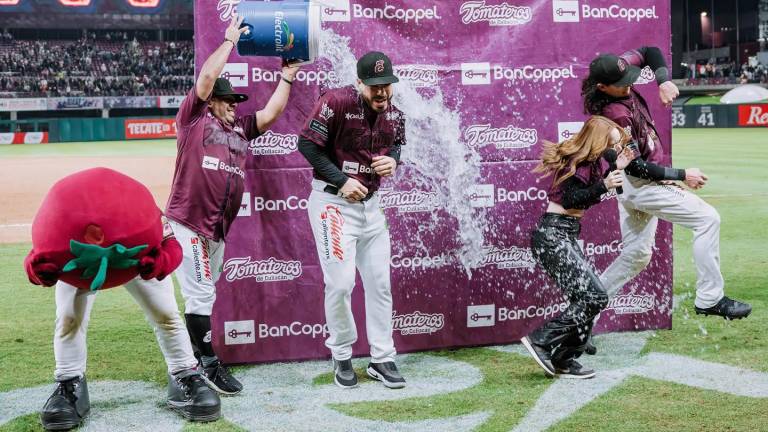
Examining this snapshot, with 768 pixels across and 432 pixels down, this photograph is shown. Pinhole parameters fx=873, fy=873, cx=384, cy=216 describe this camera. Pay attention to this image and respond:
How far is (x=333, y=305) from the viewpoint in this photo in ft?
18.7

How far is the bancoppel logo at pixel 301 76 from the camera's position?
6211mm

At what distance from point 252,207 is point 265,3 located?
58.2 inches

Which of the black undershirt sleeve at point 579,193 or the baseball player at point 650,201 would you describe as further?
the baseball player at point 650,201

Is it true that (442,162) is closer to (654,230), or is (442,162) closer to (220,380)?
(654,230)

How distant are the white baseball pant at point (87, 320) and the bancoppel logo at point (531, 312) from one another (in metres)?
2.69

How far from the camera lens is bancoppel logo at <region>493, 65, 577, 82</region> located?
671cm

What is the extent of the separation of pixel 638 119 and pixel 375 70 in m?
2.04

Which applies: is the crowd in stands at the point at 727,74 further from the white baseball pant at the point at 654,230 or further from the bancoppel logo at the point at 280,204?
the bancoppel logo at the point at 280,204

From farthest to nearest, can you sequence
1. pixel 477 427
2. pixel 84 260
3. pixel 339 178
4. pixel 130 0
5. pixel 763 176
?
pixel 130 0 < pixel 763 176 < pixel 339 178 < pixel 477 427 < pixel 84 260

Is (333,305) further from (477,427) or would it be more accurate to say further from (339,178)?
(477,427)

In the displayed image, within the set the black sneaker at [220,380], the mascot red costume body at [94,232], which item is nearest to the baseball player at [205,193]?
the black sneaker at [220,380]

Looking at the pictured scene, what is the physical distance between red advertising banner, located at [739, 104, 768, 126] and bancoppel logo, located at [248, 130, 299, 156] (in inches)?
1419

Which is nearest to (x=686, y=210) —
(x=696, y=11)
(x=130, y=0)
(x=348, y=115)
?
(x=348, y=115)

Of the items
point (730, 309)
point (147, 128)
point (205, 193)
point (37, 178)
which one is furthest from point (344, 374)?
point (147, 128)
